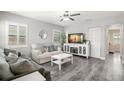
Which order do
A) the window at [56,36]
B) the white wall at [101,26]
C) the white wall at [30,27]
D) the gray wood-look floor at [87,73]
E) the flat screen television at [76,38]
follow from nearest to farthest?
the gray wood-look floor at [87,73] < the white wall at [30,27] < the white wall at [101,26] < the flat screen television at [76,38] < the window at [56,36]

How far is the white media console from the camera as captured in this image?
4639mm

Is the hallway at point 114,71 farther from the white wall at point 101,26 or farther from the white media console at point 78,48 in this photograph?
the white media console at point 78,48

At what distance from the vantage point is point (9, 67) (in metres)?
1.39

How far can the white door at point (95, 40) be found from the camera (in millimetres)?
4555

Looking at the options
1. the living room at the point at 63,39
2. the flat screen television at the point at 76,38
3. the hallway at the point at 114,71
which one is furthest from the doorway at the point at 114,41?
the hallway at the point at 114,71

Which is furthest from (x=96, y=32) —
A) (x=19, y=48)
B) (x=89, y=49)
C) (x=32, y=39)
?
(x=19, y=48)

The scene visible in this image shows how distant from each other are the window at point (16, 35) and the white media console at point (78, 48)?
2702mm

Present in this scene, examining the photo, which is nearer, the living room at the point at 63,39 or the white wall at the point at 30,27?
the living room at the point at 63,39

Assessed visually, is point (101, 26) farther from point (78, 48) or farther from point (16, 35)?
point (16, 35)

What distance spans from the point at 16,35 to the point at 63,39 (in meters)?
3.14
